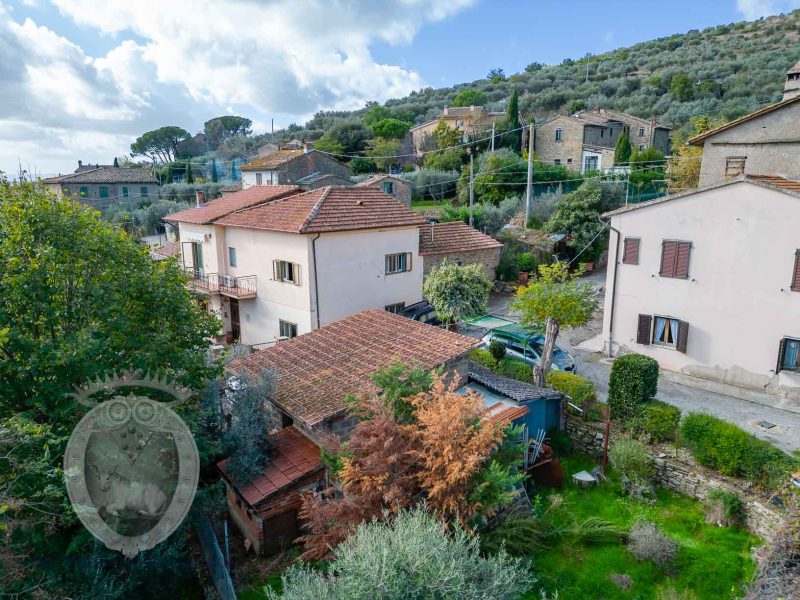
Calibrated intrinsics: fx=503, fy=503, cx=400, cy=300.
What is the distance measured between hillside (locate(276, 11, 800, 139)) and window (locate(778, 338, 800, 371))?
120 feet

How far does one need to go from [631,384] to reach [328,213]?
12.6 metres

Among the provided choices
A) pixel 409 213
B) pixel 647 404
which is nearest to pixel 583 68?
pixel 409 213

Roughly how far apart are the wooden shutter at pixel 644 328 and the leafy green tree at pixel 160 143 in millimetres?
98533

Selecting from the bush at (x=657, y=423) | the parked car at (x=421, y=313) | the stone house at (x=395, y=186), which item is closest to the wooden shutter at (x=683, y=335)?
the bush at (x=657, y=423)

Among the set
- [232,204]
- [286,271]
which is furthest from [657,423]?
[232,204]

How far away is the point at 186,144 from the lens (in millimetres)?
101125

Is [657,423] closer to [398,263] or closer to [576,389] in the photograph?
[576,389]

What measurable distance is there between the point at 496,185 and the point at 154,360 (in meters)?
35.2

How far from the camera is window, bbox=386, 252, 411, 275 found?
22109 millimetres

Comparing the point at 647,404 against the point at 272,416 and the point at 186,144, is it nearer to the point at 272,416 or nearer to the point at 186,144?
the point at 272,416

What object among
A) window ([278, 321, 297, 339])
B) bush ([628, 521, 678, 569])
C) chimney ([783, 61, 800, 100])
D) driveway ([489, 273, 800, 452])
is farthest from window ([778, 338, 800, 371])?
chimney ([783, 61, 800, 100])

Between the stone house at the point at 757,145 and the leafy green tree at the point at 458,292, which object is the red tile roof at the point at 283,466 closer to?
the leafy green tree at the point at 458,292

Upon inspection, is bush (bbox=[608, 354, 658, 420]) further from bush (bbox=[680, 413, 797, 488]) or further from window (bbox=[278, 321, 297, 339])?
window (bbox=[278, 321, 297, 339])

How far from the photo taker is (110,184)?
184 ft
